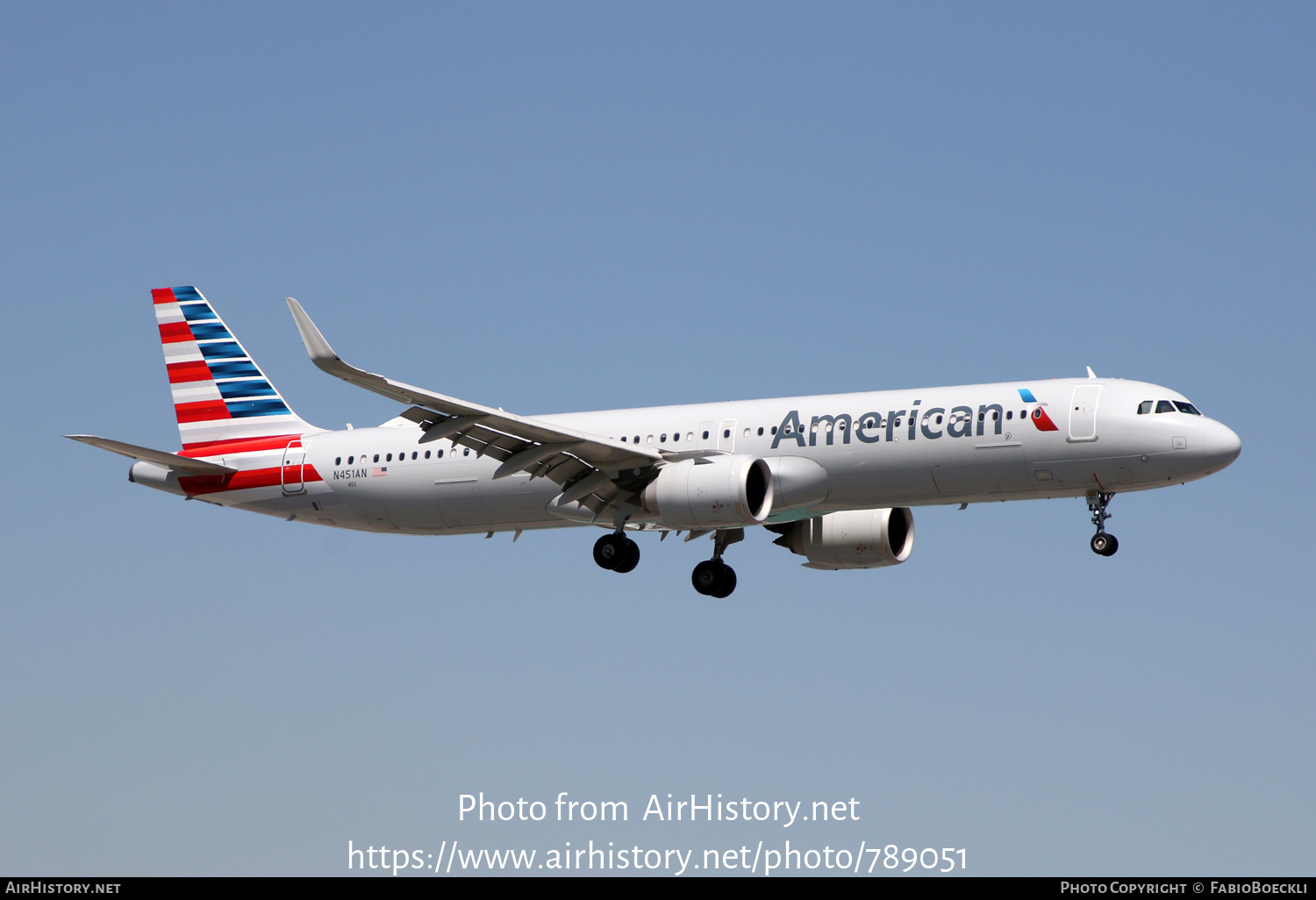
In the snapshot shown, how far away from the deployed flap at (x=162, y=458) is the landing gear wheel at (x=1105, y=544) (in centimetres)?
2277

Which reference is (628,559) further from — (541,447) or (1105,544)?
(1105,544)

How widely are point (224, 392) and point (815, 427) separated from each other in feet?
59.6

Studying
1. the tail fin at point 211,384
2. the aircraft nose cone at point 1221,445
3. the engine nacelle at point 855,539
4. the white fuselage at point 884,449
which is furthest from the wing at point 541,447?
the aircraft nose cone at point 1221,445

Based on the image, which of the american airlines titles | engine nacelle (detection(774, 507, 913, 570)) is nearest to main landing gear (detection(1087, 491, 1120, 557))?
the american airlines titles

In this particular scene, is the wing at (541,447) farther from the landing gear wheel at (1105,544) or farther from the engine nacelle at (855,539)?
the landing gear wheel at (1105,544)

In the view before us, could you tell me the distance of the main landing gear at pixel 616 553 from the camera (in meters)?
40.6

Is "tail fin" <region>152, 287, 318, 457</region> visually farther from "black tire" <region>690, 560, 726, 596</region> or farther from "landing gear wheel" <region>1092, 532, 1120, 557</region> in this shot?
"landing gear wheel" <region>1092, 532, 1120, 557</region>

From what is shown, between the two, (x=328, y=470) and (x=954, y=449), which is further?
(x=328, y=470)
